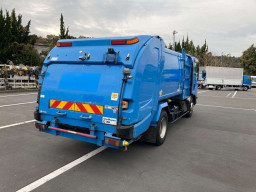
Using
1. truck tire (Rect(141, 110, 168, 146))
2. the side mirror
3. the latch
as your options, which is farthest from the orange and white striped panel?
truck tire (Rect(141, 110, 168, 146))

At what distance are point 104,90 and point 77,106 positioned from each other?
0.68m

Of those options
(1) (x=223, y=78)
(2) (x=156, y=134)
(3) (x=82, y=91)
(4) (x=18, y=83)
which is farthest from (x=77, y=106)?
(1) (x=223, y=78)

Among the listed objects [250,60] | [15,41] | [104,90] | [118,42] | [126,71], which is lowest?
[104,90]

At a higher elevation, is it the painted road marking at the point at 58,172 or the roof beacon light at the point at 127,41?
the roof beacon light at the point at 127,41

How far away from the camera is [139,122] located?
403 cm

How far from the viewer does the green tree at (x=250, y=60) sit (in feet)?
174

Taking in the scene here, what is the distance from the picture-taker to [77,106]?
161 inches

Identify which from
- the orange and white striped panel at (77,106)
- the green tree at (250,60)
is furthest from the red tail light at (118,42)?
the green tree at (250,60)

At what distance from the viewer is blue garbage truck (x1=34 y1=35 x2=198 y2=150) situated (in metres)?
3.73

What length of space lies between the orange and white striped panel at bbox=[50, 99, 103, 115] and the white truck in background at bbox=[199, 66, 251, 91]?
97.3 ft

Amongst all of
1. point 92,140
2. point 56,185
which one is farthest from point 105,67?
point 56,185

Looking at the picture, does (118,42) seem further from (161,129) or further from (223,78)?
(223,78)

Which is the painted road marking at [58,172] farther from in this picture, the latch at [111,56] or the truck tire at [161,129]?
the latch at [111,56]

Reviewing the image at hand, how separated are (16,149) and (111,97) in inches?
105
